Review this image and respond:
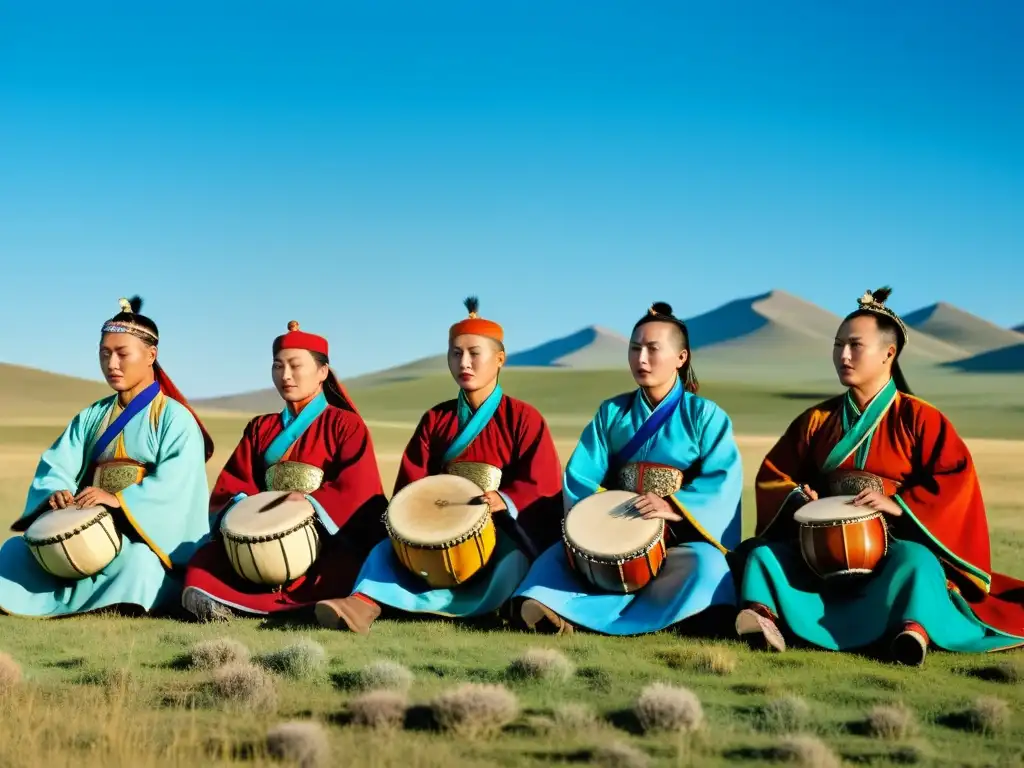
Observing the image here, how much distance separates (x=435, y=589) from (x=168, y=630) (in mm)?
1615

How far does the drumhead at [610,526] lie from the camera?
6754 millimetres

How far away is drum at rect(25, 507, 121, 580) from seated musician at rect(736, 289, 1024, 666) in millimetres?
3987

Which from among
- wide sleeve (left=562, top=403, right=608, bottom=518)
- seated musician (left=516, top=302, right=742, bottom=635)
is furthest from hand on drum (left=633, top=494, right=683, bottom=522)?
wide sleeve (left=562, top=403, right=608, bottom=518)

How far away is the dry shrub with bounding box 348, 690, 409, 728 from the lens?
190 inches

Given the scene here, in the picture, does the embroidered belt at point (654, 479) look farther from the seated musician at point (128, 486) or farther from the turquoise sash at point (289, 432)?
the seated musician at point (128, 486)

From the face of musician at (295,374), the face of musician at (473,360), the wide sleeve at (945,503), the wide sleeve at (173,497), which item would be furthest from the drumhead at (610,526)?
the wide sleeve at (173,497)

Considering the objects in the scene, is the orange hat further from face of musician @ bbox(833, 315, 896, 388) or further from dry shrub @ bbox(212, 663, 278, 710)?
dry shrub @ bbox(212, 663, 278, 710)

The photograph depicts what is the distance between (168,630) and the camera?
23.5ft

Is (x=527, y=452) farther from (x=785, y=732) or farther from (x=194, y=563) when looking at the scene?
(x=785, y=732)

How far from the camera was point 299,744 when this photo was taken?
4.33 m

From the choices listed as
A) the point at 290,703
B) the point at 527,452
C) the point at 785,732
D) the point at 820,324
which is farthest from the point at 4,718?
the point at 820,324

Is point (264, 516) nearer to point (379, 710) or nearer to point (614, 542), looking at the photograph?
point (614, 542)

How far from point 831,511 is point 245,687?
3.25 meters

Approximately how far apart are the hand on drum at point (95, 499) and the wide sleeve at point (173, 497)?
0.04 m
